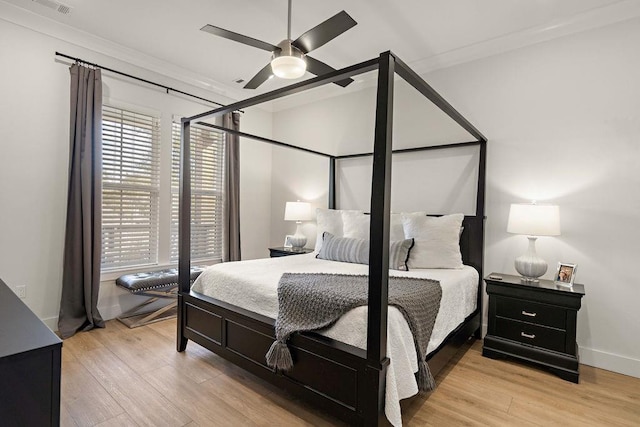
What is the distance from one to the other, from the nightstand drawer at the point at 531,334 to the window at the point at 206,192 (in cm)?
333

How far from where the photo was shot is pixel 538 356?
99.8 inches

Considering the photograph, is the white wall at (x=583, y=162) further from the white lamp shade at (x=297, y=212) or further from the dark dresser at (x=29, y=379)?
the dark dresser at (x=29, y=379)

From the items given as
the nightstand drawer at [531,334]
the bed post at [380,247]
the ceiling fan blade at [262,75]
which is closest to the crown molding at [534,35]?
the ceiling fan blade at [262,75]

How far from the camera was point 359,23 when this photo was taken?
9.32 feet

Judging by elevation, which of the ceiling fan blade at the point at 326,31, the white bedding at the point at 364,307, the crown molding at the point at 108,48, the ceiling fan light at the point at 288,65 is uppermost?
the crown molding at the point at 108,48

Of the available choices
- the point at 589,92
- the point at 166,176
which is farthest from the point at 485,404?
the point at 166,176

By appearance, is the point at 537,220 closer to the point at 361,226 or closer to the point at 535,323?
the point at 535,323

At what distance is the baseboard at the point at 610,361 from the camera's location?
98.5 inches

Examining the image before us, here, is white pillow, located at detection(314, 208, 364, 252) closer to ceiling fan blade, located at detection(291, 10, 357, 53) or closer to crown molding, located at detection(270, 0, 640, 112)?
crown molding, located at detection(270, 0, 640, 112)

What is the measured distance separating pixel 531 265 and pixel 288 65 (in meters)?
2.41

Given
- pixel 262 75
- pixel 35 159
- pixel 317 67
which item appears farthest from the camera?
pixel 35 159

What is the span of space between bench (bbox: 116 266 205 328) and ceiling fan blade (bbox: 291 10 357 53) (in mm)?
2475

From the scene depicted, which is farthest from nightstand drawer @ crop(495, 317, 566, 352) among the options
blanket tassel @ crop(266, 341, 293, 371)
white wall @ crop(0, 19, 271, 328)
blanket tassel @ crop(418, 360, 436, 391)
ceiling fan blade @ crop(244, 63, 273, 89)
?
white wall @ crop(0, 19, 271, 328)

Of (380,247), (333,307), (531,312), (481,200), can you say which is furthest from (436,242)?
(380,247)
